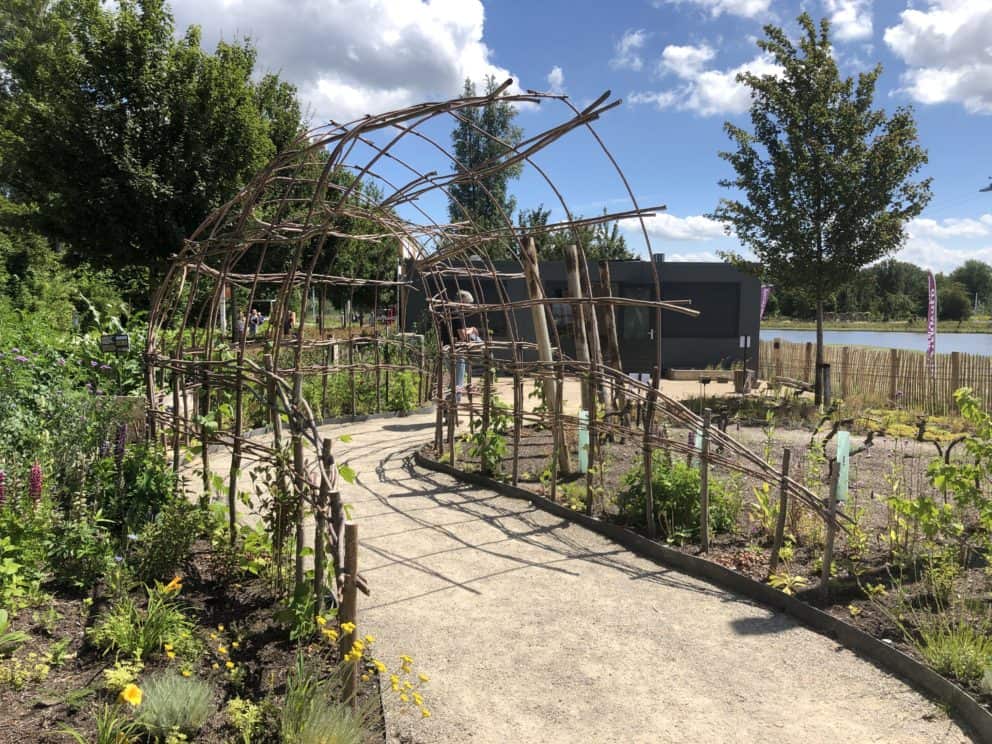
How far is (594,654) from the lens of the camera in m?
3.61

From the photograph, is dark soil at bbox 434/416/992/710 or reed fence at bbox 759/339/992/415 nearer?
dark soil at bbox 434/416/992/710

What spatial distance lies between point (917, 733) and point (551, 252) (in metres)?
26.3

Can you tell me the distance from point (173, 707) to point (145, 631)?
698 millimetres

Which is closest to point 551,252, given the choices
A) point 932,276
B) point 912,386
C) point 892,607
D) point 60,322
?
point 932,276

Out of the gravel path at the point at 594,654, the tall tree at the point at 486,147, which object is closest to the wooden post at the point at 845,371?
the gravel path at the point at 594,654

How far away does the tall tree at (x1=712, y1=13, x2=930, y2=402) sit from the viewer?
38.4 ft

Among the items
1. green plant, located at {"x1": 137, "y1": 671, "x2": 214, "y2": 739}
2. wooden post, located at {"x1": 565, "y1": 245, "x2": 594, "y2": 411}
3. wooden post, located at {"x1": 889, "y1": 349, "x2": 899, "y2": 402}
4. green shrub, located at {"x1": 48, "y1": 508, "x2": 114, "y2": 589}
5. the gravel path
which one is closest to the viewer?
green plant, located at {"x1": 137, "y1": 671, "x2": 214, "y2": 739}

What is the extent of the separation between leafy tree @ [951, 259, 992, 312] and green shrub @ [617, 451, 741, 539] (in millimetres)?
82706

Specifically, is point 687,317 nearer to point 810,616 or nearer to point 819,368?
point 819,368

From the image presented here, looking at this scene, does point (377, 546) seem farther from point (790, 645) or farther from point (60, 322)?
point (60, 322)

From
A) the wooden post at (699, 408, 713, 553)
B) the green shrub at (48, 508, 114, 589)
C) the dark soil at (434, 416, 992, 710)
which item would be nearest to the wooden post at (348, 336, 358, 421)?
the dark soil at (434, 416, 992, 710)

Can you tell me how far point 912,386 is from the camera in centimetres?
1237

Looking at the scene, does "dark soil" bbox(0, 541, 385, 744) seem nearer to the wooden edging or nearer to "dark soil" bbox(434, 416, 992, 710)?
the wooden edging

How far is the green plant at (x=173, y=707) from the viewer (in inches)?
98.0
